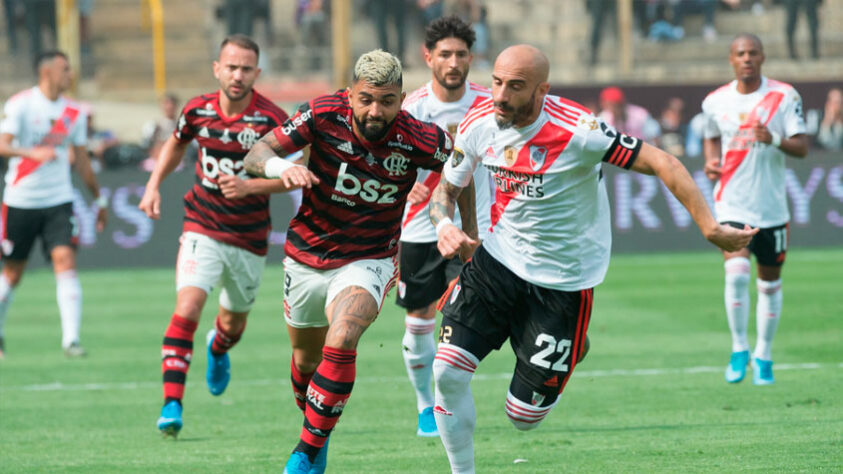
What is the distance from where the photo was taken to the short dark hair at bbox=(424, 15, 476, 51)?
833 centimetres

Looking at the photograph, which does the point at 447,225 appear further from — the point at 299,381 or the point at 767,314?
the point at 767,314

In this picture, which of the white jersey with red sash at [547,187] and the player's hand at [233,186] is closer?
the white jersey with red sash at [547,187]

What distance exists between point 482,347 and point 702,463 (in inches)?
62.2

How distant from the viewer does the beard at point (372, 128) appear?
660cm

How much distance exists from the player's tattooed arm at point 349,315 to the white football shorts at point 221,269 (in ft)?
6.90

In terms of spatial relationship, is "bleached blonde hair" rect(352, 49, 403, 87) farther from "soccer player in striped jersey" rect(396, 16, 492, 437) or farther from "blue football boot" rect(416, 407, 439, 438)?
"blue football boot" rect(416, 407, 439, 438)

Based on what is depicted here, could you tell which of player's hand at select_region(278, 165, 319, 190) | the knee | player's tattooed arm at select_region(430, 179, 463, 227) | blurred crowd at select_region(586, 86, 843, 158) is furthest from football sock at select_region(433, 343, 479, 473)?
blurred crowd at select_region(586, 86, 843, 158)

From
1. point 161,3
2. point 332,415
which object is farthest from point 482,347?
point 161,3

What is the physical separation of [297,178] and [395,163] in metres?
0.78

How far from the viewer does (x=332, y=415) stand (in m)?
Result: 6.45

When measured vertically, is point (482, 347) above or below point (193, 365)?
above

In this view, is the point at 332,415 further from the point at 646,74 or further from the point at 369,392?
the point at 646,74

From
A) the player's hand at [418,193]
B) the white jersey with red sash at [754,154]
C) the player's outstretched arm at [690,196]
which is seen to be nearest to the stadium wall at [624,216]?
the white jersey with red sash at [754,154]

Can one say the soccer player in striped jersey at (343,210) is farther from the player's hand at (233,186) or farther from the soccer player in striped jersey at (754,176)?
the soccer player in striped jersey at (754,176)
